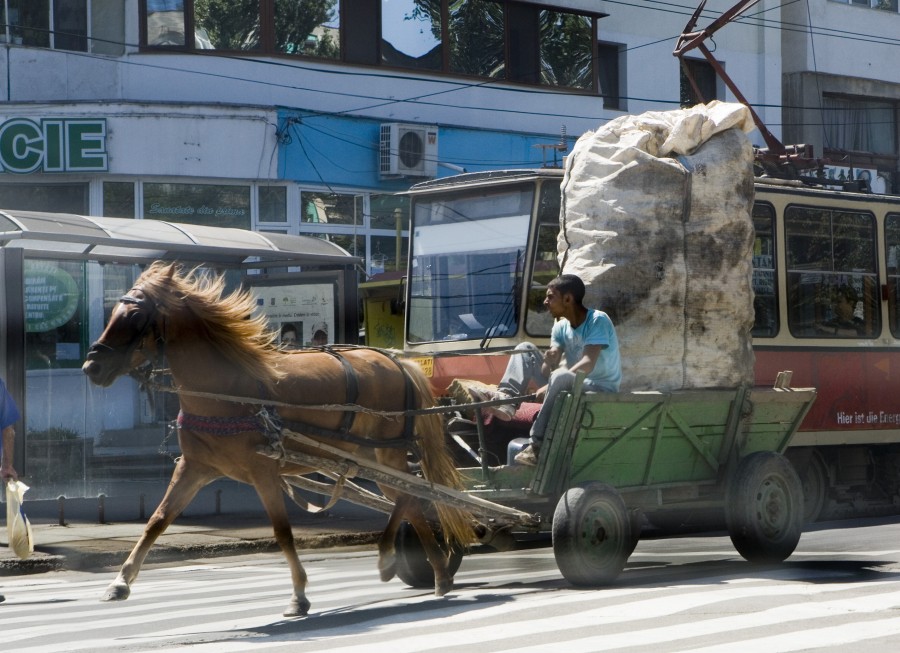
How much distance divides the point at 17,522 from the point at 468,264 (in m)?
4.58

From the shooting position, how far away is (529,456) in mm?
8453

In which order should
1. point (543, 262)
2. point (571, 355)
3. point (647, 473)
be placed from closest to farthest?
point (571, 355), point (647, 473), point (543, 262)

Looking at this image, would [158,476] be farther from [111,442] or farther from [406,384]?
[406,384]

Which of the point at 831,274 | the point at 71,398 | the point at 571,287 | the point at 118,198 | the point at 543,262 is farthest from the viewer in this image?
the point at 118,198

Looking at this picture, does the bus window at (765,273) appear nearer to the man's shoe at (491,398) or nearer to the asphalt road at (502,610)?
the asphalt road at (502,610)

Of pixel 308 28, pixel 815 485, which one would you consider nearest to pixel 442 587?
pixel 815 485

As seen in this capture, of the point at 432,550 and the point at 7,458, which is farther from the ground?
the point at 7,458

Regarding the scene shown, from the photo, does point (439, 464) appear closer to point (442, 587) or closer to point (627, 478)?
point (442, 587)

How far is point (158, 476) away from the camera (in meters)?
14.9

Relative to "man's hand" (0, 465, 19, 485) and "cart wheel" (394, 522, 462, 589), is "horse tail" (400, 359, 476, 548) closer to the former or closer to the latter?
"cart wheel" (394, 522, 462, 589)

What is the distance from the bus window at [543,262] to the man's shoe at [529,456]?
3542mm

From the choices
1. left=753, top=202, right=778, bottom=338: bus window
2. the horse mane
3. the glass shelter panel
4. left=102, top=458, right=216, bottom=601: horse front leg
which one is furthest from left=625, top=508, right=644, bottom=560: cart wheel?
the glass shelter panel

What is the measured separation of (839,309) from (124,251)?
7382mm

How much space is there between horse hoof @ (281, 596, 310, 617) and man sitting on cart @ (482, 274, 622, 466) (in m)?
1.66
